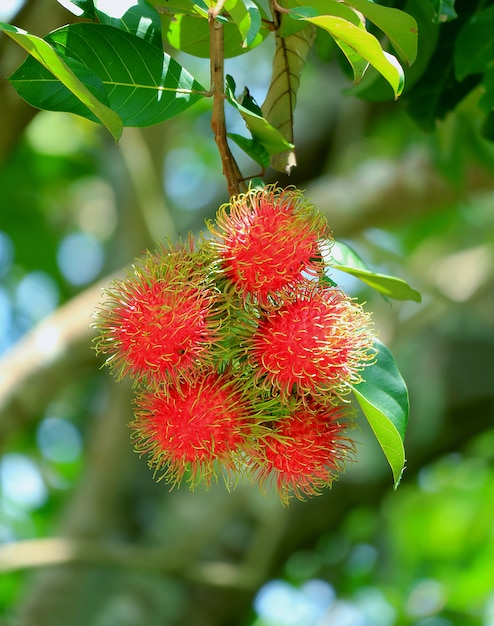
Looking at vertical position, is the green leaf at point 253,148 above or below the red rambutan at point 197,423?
above

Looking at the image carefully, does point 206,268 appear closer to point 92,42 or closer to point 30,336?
point 92,42

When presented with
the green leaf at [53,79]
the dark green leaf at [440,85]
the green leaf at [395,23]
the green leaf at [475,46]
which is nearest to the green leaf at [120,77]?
the green leaf at [53,79]

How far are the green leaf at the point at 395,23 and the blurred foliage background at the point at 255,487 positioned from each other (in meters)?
0.92

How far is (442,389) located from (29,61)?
2.14 metres

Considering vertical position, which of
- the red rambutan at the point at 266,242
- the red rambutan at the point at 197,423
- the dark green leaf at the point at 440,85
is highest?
the red rambutan at the point at 266,242

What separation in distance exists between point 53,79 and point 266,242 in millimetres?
303

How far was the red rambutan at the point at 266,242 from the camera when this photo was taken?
0.94 m

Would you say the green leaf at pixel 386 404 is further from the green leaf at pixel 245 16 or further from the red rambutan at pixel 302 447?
the green leaf at pixel 245 16

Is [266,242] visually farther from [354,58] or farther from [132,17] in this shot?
[132,17]

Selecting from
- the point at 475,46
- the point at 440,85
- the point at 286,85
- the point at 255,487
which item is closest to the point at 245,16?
the point at 286,85

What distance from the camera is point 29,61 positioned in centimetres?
95

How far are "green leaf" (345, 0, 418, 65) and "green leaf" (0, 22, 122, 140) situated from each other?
0.29 metres

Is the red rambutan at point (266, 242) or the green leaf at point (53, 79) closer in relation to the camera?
the green leaf at point (53, 79)

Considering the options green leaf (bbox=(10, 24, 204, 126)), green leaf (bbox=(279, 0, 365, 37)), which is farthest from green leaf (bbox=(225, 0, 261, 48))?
Result: green leaf (bbox=(10, 24, 204, 126))
